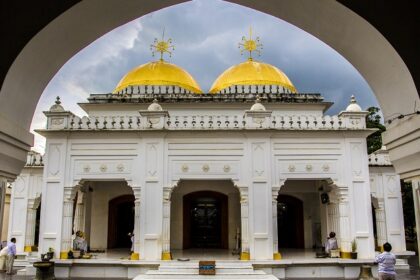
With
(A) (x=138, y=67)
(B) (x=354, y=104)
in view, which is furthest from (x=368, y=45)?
(A) (x=138, y=67)

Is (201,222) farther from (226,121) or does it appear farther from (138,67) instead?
(138,67)

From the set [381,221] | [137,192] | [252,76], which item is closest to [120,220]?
[137,192]

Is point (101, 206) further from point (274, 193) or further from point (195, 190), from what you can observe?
Answer: point (274, 193)

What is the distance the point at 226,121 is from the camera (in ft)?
40.9

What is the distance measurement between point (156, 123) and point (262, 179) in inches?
142

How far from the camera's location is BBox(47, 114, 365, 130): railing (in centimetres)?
1242

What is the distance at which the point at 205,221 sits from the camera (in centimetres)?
1562

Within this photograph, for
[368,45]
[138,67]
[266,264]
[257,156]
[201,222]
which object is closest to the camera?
[368,45]

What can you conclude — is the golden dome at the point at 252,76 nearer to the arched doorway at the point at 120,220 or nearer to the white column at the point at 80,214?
the arched doorway at the point at 120,220

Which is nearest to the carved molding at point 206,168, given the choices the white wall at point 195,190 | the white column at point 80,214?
the white wall at point 195,190

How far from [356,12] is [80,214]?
45.9ft

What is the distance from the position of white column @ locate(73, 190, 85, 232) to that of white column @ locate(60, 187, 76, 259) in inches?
102

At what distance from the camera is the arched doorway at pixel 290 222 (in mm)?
15692

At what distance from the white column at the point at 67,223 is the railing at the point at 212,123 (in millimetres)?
1975
